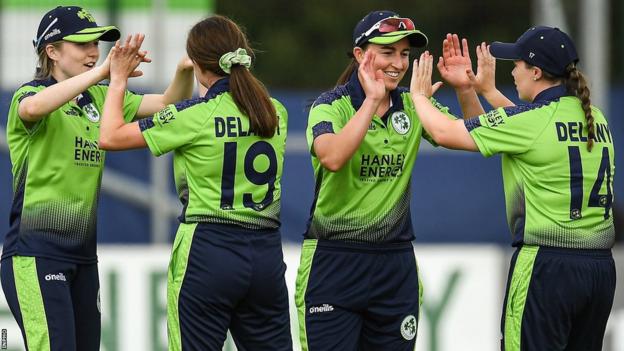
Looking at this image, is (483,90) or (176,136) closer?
(176,136)

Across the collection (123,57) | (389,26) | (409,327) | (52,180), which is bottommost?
(409,327)

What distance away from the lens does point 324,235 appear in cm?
571

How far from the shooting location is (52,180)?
18.4 ft

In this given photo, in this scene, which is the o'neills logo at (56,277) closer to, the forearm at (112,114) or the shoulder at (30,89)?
the forearm at (112,114)

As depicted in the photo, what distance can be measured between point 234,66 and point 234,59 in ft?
0.19

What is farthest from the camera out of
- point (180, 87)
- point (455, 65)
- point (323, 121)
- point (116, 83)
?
point (180, 87)

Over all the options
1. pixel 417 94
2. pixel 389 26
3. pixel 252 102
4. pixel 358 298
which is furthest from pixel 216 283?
pixel 389 26

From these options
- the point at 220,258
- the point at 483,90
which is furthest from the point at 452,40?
the point at 220,258

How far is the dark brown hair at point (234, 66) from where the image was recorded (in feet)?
17.6

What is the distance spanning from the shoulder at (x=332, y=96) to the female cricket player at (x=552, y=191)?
0.32 meters

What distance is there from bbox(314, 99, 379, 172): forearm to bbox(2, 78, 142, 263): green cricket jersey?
3.56 ft

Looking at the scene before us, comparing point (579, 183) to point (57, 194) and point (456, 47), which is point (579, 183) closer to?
point (456, 47)

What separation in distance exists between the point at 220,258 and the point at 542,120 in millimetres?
1539

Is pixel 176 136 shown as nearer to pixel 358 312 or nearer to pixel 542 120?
pixel 358 312
